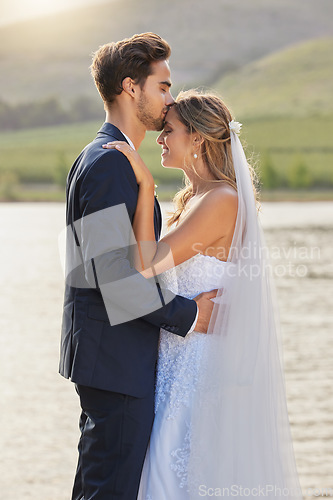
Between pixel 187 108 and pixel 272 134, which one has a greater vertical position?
pixel 272 134

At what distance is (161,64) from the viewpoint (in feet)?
7.47

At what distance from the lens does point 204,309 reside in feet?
7.79

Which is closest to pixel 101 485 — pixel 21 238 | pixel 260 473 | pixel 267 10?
pixel 260 473

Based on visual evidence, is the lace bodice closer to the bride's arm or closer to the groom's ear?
the bride's arm

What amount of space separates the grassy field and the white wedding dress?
40.6 m

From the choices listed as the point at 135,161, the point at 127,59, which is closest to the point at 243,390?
the point at 135,161

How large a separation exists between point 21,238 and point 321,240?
810 cm

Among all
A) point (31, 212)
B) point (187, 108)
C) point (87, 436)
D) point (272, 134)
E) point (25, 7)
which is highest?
point (25, 7)

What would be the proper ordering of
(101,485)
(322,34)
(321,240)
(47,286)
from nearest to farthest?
(101,485), (47,286), (321,240), (322,34)

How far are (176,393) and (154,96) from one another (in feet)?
3.29

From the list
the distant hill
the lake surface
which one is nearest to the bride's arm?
the lake surface

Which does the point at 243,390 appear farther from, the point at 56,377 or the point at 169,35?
the point at 169,35

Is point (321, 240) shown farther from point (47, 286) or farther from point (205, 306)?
point (205, 306)

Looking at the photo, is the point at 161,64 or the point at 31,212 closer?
the point at 161,64
